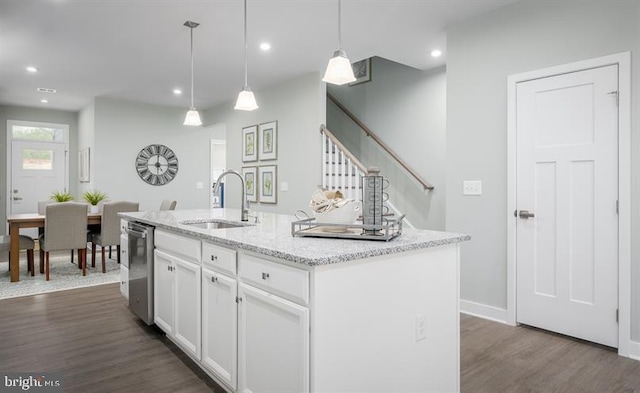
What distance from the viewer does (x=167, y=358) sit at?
8.22 ft

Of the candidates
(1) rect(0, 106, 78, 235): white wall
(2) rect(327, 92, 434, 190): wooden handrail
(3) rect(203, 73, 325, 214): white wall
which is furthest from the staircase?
(1) rect(0, 106, 78, 235): white wall

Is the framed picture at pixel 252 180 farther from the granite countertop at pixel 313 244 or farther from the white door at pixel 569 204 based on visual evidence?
the white door at pixel 569 204

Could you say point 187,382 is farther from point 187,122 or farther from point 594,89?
point 594,89

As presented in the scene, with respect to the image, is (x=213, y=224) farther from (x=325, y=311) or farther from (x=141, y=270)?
(x=325, y=311)

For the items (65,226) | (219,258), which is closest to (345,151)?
(219,258)

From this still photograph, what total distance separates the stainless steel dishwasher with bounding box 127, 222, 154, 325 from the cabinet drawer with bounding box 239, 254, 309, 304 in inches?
53.8

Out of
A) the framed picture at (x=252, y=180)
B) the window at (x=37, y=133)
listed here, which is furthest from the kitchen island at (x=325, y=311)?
the window at (x=37, y=133)

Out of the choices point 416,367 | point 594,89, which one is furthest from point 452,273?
point 594,89

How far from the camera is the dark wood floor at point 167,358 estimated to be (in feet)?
7.15

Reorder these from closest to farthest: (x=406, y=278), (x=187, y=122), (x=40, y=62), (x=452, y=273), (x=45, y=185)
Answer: (x=406, y=278), (x=452, y=273), (x=187, y=122), (x=40, y=62), (x=45, y=185)

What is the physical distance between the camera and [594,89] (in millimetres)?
2686

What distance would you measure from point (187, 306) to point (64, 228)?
3.17 metres

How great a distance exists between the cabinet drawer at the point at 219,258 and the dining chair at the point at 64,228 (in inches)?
131

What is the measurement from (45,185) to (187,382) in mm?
7252
